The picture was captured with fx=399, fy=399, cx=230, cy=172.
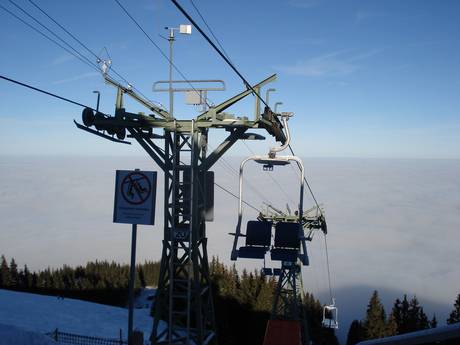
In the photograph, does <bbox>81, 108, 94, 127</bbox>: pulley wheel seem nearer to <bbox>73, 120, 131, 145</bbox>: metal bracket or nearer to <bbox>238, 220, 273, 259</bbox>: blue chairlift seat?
<bbox>73, 120, 131, 145</bbox>: metal bracket

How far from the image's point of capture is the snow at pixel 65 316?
34.0 m

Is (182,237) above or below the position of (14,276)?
above

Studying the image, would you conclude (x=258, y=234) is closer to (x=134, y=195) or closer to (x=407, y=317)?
(x=134, y=195)

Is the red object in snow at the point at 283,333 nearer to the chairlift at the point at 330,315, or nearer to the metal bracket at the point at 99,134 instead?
the metal bracket at the point at 99,134

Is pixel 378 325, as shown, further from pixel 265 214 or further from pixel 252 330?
pixel 265 214

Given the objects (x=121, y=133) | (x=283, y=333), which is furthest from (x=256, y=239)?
(x=121, y=133)

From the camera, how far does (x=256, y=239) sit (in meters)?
19.8

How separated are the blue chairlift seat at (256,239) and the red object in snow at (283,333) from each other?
14.0ft

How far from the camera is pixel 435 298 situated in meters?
194

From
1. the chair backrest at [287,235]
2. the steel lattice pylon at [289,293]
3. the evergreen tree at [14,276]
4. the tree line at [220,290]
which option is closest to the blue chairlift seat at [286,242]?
the chair backrest at [287,235]

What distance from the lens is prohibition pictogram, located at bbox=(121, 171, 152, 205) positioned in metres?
10.2

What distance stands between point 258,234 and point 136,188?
10635mm

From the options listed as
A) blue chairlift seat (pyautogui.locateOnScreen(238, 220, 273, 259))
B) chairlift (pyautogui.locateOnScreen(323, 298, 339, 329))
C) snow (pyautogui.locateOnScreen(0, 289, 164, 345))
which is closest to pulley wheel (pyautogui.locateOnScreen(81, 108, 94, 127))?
blue chairlift seat (pyautogui.locateOnScreen(238, 220, 273, 259))

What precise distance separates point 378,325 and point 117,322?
2955 centimetres
